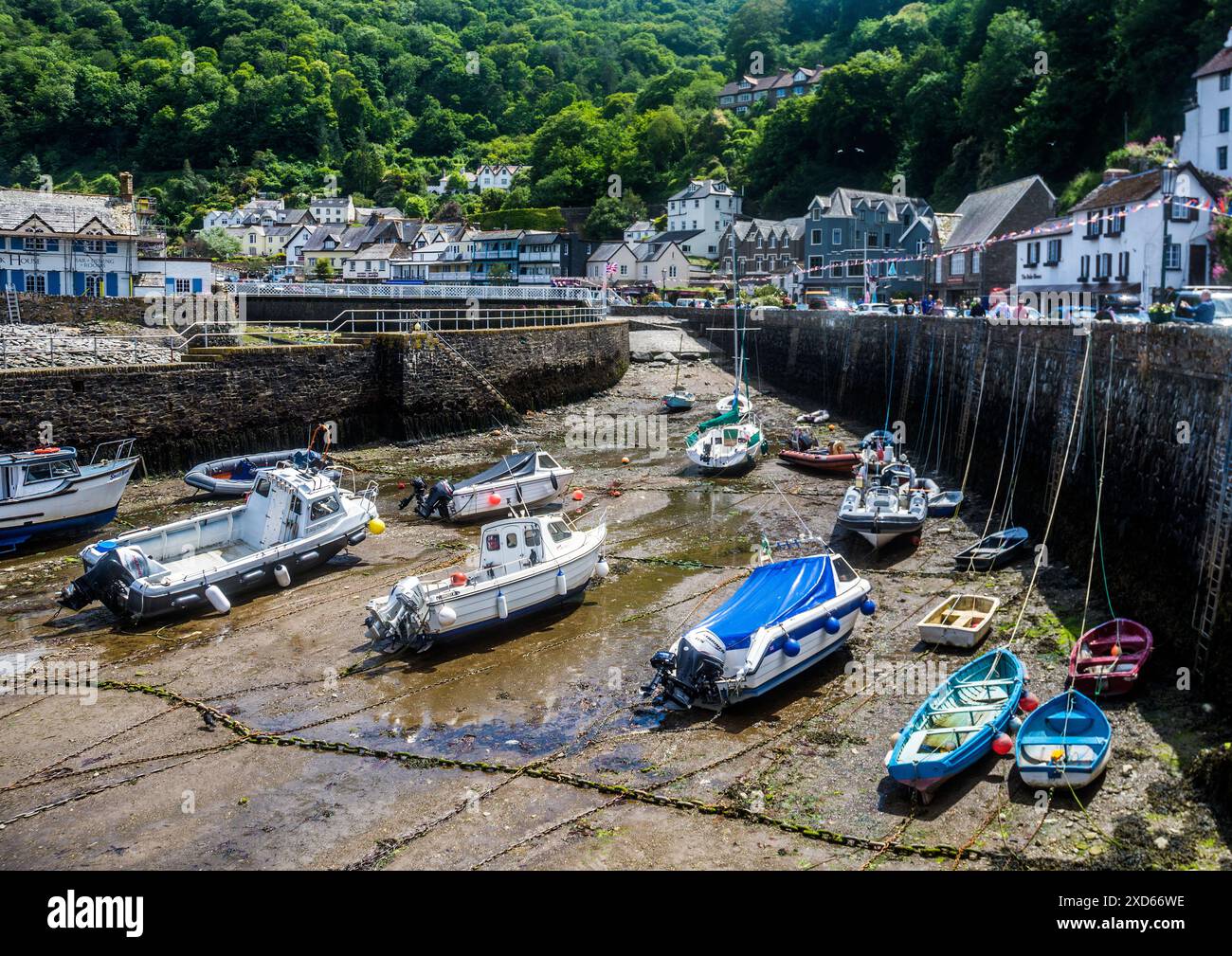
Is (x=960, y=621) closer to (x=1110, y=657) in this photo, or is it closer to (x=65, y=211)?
(x=1110, y=657)

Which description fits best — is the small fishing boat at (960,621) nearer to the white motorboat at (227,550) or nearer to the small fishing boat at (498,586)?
the small fishing boat at (498,586)

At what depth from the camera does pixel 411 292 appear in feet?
179

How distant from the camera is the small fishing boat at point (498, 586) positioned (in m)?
14.3

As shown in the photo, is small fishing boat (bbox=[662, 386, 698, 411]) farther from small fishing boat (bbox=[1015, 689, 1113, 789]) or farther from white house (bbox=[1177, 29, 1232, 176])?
small fishing boat (bbox=[1015, 689, 1113, 789])

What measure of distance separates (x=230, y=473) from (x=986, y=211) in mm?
42502

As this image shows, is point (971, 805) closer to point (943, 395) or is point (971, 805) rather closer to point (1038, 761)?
point (1038, 761)

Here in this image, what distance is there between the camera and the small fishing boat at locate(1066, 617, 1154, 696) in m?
11.9

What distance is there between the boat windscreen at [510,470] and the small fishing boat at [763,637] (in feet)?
32.6

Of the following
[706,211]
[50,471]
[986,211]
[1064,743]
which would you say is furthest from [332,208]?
[1064,743]

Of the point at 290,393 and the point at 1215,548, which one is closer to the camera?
the point at 1215,548

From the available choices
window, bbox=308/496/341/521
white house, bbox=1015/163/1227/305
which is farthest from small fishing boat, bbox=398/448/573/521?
white house, bbox=1015/163/1227/305

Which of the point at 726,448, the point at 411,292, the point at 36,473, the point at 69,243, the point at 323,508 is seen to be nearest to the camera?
the point at 323,508

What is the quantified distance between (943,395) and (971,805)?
18.8 meters

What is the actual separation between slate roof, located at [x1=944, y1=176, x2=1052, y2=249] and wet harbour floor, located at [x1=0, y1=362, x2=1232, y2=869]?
37.3 meters
